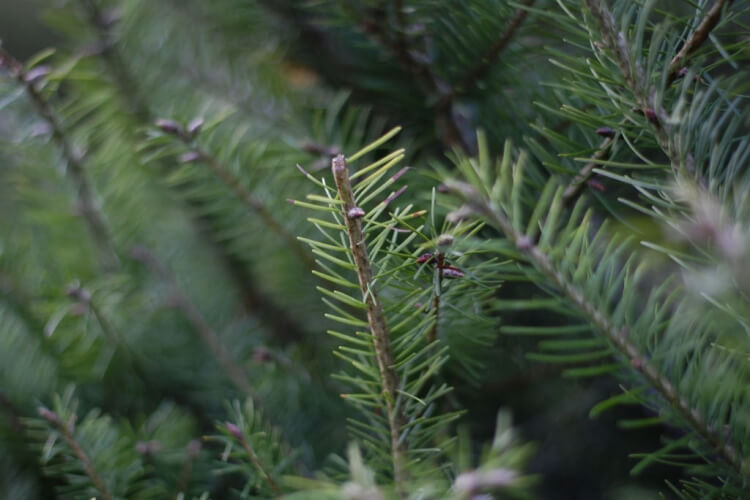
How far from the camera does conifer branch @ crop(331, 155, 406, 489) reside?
0.69 ft

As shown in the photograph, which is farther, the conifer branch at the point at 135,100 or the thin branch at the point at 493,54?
the conifer branch at the point at 135,100

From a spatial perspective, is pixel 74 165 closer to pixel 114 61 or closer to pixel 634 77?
pixel 114 61

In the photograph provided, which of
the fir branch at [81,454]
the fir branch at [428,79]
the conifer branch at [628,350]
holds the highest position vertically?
the fir branch at [428,79]

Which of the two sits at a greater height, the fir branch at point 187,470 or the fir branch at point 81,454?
the fir branch at point 81,454

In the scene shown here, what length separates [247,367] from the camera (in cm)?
40

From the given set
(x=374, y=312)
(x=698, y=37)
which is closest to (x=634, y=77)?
(x=698, y=37)

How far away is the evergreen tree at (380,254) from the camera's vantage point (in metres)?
0.22

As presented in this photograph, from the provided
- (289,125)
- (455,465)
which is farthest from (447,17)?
(455,465)

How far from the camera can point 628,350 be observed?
8.4 inches

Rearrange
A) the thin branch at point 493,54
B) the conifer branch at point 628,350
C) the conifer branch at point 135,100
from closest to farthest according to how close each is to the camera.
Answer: the conifer branch at point 628,350 → the thin branch at point 493,54 → the conifer branch at point 135,100

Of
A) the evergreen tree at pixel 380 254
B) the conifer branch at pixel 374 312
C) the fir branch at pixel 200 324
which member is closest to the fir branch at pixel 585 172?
the evergreen tree at pixel 380 254

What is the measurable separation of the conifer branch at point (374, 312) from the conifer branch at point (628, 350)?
0.04 m

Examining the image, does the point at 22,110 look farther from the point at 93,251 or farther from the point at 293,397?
the point at 293,397

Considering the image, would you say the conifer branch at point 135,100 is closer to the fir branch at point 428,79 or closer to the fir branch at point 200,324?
the fir branch at point 200,324
